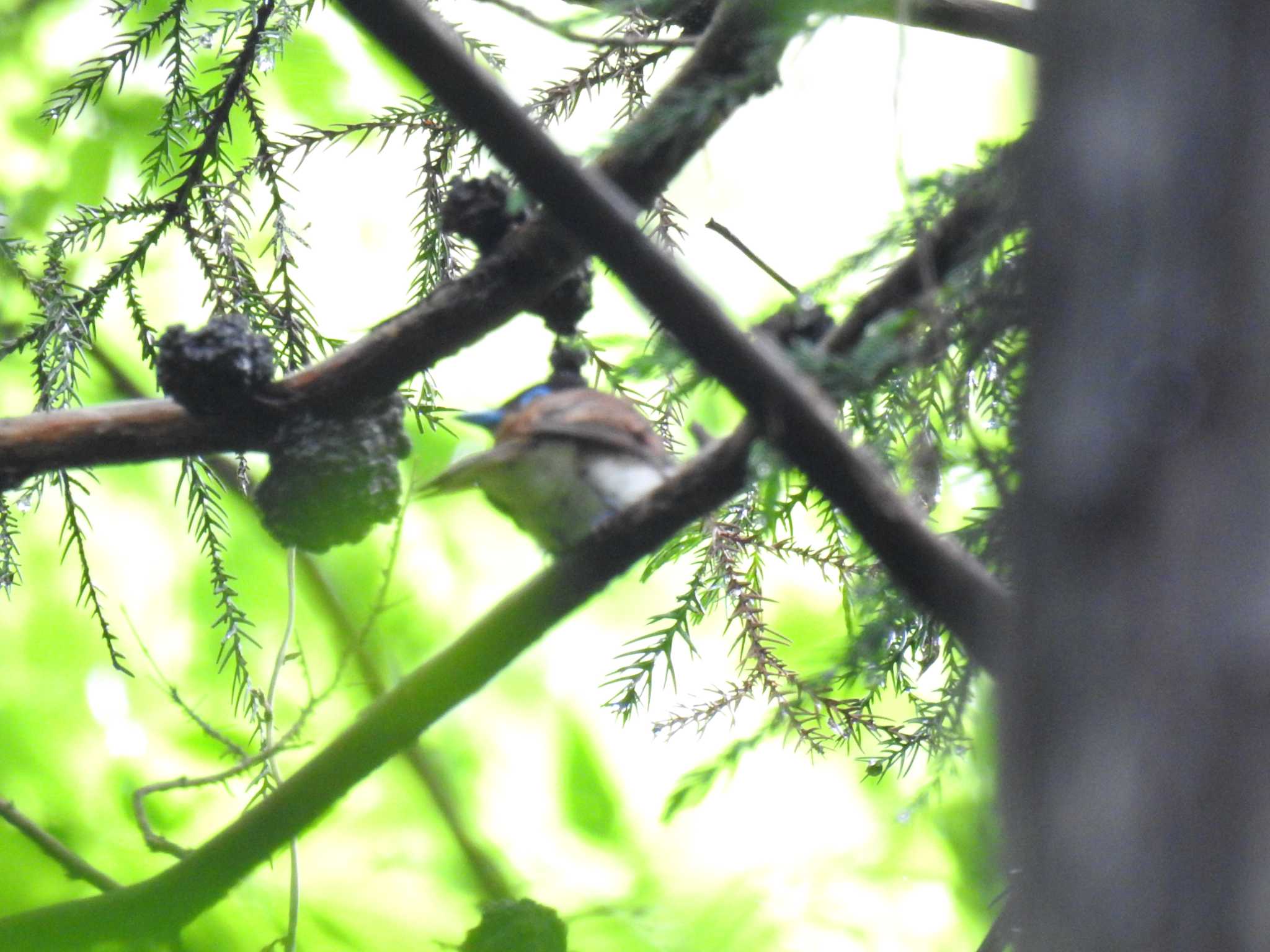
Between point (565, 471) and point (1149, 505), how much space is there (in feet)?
4.10

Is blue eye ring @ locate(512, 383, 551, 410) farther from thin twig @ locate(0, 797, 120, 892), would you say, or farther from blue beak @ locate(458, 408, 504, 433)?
thin twig @ locate(0, 797, 120, 892)

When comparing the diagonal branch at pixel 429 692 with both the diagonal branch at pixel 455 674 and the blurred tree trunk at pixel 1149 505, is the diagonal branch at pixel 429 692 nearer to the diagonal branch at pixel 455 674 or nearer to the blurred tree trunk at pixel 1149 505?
the diagonal branch at pixel 455 674

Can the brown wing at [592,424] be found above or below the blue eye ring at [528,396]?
below

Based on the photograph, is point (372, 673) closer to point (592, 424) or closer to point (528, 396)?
point (528, 396)

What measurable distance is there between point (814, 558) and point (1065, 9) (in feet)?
4.99

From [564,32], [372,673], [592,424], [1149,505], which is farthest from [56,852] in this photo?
[1149,505]

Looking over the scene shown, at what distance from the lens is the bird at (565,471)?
72.8 inches

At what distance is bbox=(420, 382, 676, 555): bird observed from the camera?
185cm

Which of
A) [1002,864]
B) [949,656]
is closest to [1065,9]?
[1002,864]

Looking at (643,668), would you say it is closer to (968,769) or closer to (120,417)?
(968,769)

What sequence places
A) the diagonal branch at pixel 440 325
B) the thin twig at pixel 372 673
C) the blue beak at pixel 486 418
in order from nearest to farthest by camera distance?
the diagonal branch at pixel 440 325 → the blue beak at pixel 486 418 → the thin twig at pixel 372 673

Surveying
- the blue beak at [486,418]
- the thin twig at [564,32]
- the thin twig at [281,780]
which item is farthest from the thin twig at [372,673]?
the thin twig at [564,32]

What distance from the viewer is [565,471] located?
6.09ft

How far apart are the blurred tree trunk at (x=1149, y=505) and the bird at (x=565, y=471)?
3.83 ft
